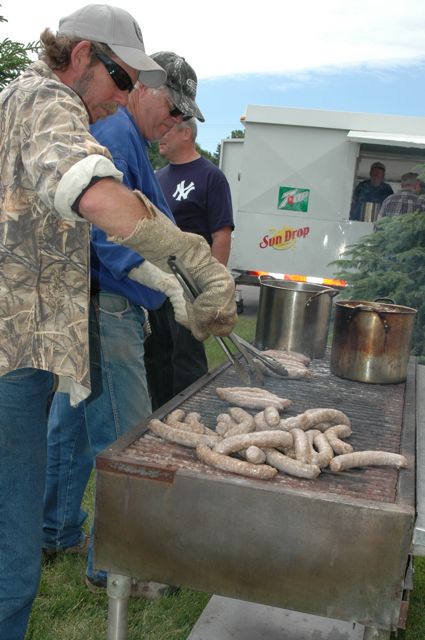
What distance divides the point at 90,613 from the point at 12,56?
4606 millimetres

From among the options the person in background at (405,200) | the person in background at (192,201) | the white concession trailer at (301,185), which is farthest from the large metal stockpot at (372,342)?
the white concession trailer at (301,185)

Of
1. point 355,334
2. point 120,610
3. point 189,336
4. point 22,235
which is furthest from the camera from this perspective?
point 189,336

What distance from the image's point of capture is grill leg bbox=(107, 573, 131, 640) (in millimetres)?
2303

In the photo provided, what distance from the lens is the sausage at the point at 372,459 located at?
2.33m

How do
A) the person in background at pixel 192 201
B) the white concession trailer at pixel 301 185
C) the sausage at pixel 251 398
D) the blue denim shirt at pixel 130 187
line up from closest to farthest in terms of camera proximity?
the sausage at pixel 251 398
the blue denim shirt at pixel 130 187
the person in background at pixel 192 201
the white concession trailer at pixel 301 185

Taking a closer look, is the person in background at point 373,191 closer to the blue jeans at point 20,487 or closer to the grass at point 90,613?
the grass at point 90,613

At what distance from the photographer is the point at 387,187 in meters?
11.1

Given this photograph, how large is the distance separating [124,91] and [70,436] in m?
1.93

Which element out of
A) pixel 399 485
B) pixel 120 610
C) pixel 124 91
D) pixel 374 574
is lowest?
pixel 120 610

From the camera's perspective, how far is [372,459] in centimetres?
237

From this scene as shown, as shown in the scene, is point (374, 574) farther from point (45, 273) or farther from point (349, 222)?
point (349, 222)

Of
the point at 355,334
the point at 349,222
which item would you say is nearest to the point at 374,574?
the point at 355,334

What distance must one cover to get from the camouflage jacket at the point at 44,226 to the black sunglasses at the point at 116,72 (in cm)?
18

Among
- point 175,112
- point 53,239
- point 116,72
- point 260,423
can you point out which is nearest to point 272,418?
point 260,423
